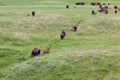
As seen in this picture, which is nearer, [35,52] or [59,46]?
[35,52]

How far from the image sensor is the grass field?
22.4m

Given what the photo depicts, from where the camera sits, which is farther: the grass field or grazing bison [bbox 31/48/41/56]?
grazing bison [bbox 31/48/41/56]

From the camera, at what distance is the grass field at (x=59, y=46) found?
73.4 feet

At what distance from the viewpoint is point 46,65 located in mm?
23047

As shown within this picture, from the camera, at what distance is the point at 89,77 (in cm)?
2162

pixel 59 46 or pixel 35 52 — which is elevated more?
pixel 35 52

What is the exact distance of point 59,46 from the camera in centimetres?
2855

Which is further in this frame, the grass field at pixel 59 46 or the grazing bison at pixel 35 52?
the grazing bison at pixel 35 52

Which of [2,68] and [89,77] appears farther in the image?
[2,68]

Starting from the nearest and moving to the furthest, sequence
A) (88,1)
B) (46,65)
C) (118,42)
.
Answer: (46,65) → (118,42) → (88,1)

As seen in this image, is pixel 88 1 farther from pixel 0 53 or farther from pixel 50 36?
pixel 0 53

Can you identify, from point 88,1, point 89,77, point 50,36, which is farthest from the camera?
point 88,1

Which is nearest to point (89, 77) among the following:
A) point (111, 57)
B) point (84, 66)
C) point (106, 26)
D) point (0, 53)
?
point (84, 66)

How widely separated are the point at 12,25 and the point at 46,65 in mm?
13478
